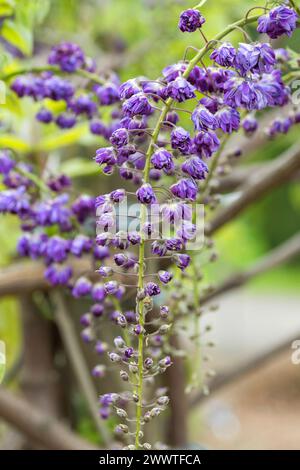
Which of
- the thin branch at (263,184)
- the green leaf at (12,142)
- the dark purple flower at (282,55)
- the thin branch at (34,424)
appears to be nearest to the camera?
the dark purple flower at (282,55)

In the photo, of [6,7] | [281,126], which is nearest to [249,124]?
[281,126]

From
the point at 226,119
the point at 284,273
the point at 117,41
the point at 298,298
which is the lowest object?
the point at 226,119

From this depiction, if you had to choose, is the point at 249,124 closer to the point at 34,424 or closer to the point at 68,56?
the point at 68,56

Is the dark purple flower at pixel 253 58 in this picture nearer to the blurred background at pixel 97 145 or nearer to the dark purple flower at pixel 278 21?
the dark purple flower at pixel 278 21

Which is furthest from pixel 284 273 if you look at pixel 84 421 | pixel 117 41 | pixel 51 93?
pixel 51 93

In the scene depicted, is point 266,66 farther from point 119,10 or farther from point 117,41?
point 117,41

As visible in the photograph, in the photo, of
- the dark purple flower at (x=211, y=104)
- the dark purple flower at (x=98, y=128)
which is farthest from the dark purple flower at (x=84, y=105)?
the dark purple flower at (x=211, y=104)

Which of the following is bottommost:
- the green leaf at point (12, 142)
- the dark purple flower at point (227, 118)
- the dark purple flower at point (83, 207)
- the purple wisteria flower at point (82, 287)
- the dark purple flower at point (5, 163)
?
the purple wisteria flower at point (82, 287)
